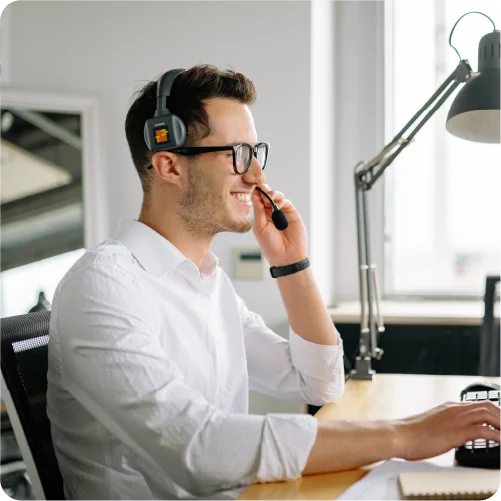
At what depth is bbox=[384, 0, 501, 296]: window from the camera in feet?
9.26

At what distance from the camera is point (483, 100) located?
4.73 ft

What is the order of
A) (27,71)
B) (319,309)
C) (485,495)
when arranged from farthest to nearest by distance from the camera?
1. (27,71)
2. (319,309)
3. (485,495)

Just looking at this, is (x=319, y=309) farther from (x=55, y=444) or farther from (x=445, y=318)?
(x=445, y=318)

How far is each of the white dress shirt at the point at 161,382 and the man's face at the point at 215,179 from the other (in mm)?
91

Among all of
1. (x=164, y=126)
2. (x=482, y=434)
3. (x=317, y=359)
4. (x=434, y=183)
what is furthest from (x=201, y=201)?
(x=434, y=183)

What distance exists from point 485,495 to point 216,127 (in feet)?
2.44

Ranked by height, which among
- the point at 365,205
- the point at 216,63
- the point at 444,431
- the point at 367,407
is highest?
the point at 216,63

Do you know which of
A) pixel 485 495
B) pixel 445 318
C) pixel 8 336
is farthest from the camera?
pixel 445 318

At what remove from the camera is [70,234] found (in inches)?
93.0

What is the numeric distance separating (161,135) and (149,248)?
20 cm

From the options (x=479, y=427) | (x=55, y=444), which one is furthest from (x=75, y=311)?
(x=479, y=427)

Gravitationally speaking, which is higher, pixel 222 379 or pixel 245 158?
pixel 245 158

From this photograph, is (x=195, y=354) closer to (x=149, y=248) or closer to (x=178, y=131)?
(x=149, y=248)

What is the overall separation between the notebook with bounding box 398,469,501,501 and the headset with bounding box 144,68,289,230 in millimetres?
654
